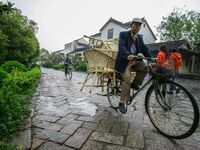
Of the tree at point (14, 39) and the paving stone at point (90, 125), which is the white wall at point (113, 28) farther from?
the paving stone at point (90, 125)

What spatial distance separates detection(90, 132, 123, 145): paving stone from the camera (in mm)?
2796

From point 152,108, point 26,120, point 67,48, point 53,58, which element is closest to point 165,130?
point 152,108

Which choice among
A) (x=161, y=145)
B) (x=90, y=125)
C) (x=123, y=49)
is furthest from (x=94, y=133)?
(x=123, y=49)

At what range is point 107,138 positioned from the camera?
2.89m

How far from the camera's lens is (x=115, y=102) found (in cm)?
533

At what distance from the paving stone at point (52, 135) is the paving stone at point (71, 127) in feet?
0.47

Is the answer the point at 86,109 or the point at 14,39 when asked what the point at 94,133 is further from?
the point at 14,39

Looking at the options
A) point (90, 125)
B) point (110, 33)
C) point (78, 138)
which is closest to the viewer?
point (78, 138)

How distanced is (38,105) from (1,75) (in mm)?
3094

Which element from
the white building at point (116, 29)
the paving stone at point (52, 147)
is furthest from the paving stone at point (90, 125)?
the white building at point (116, 29)

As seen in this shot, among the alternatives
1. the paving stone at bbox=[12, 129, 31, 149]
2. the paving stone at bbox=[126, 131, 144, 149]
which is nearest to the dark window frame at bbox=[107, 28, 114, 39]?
the paving stone at bbox=[126, 131, 144, 149]

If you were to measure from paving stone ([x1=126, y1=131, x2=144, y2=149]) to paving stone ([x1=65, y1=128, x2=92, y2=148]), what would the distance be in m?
0.66

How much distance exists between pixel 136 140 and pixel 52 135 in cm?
130

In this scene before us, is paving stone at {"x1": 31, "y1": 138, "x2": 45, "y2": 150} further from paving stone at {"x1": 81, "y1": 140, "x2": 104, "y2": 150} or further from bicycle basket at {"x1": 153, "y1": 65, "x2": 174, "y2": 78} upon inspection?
bicycle basket at {"x1": 153, "y1": 65, "x2": 174, "y2": 78}
